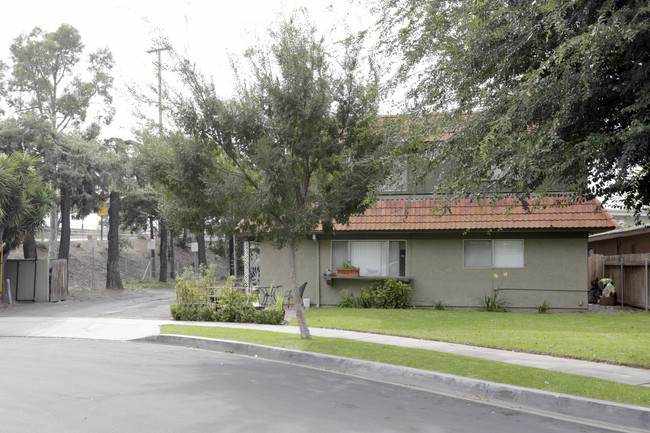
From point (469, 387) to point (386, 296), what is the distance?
1155 centimetres

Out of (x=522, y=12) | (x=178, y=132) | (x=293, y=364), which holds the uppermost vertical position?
(x=522, y=12)

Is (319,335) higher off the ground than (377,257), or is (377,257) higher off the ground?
(377,257)

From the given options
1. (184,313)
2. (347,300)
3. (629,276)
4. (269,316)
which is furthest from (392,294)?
(629,276)

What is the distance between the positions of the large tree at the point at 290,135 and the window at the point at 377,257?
892 centimetres

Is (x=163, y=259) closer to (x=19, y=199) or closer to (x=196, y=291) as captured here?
(x=19, y=199)

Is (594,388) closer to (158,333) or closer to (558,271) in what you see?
(158,333)

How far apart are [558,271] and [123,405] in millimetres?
15953

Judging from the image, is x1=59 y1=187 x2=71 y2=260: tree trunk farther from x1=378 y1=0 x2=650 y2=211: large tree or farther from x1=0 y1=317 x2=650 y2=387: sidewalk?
x1=378 y1=0 x2=650 y2=211: large tree

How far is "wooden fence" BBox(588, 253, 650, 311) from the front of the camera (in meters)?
20.2

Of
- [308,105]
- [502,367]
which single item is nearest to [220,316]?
[308,105]

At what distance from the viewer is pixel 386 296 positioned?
1972 centimetres

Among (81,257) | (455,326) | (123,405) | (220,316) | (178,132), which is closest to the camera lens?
(123,405)

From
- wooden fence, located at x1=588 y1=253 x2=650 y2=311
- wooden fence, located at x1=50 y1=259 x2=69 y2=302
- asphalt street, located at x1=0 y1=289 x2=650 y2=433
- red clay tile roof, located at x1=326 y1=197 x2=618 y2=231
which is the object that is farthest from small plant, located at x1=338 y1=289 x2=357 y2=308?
wooden fence, located at x1=50 y1=259 x2=69 y2=302

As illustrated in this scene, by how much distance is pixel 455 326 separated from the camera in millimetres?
14836
